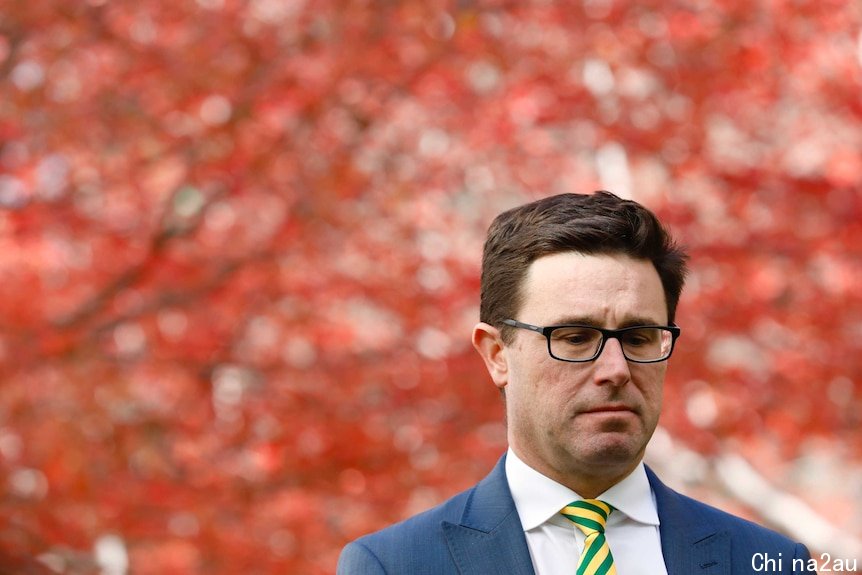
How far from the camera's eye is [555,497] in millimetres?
2504

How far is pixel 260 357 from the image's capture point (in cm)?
602

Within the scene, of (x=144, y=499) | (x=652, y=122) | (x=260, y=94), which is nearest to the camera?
(x=144, y=499)

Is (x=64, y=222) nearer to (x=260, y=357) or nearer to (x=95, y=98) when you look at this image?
(x=95, y=98)

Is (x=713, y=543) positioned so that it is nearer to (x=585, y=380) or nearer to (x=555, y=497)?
(x=555, y=497)

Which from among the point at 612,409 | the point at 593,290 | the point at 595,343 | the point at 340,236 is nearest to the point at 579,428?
the point at 612,409

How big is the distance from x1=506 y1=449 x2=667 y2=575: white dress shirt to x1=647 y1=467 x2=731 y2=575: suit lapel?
0.02 metres

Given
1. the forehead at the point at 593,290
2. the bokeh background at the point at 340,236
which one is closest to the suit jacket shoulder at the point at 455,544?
the forehead at the point at 593,290

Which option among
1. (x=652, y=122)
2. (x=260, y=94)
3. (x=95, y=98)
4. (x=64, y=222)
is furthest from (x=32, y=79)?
(x=652, y=122)

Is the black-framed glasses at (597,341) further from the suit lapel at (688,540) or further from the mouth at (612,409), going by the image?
the suit lapel at (688,540)

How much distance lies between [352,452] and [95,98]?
2.34 meters

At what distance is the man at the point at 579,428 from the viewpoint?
2398 millimetres

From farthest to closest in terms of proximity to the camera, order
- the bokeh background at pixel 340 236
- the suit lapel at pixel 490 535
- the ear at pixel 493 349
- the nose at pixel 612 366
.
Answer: the bokeh background at pixel 340 236 → the ear at pixel 493 349 → the suit lapel at pixel 490 535 → the nose at pixel 612 366

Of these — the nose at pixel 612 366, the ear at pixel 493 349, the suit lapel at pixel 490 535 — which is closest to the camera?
the nose at pixel 612 366

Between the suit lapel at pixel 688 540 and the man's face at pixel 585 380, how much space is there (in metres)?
0.19
